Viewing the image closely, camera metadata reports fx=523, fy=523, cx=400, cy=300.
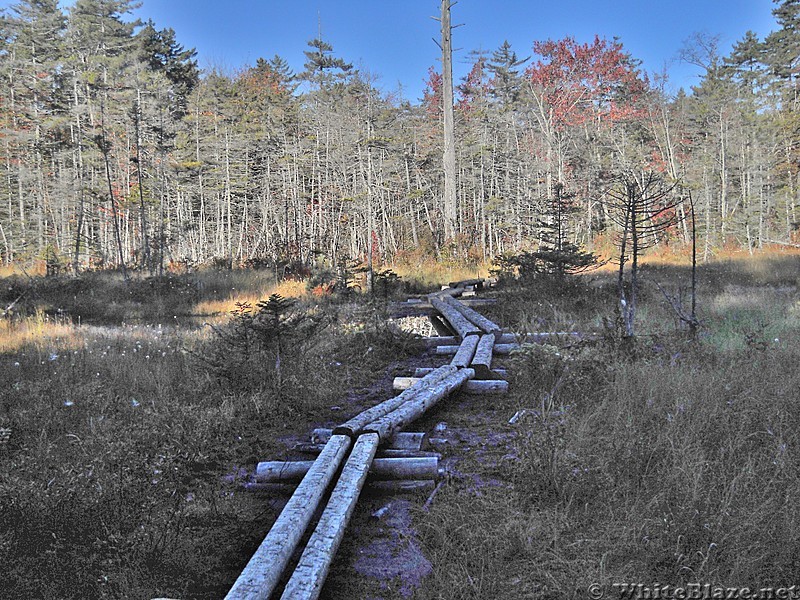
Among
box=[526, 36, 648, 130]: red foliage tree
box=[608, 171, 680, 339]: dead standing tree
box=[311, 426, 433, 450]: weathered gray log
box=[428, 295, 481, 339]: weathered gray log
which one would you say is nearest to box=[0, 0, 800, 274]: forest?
box=[526, 36, 648, 130]: red foliage tree

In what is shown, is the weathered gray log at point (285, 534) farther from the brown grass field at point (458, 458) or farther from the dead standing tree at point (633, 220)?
the dead standing tree at point (633, 220)

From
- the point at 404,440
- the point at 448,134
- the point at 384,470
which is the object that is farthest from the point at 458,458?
the point at 448,134

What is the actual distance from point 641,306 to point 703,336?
2.46 m

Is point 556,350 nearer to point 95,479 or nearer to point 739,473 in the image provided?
point 739,473

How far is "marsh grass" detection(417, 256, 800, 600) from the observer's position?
2.36 metres

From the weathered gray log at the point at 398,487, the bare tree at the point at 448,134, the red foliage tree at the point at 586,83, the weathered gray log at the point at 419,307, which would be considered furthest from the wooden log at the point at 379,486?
the red foliage tree at the point at 586,83

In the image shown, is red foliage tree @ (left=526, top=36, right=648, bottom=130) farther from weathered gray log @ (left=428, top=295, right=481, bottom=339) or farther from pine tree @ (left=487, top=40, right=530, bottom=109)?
weathered gray log @ (left=428, top=295, right=481, bottom=339)

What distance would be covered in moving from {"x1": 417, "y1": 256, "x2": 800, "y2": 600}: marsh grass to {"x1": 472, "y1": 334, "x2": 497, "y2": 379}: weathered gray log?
1.31 ft

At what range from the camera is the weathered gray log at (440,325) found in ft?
29.7

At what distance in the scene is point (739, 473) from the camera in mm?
3137

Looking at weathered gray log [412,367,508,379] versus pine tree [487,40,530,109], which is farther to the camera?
pine tree [487,40,530,109]

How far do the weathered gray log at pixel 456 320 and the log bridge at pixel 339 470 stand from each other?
55.8 inches

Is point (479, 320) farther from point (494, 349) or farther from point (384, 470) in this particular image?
point (384, 470)

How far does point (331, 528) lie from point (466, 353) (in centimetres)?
390
